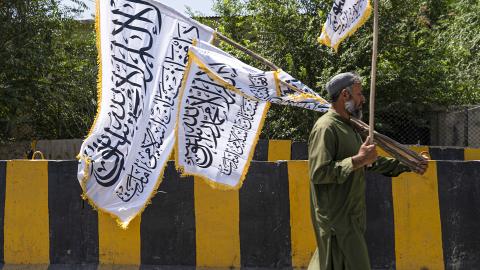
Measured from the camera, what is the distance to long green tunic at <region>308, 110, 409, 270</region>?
4293 millimetres

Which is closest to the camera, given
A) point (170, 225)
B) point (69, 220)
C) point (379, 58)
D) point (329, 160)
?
point (329, 160)

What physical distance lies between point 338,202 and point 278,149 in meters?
7.40

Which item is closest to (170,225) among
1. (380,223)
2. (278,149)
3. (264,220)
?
(264,220)

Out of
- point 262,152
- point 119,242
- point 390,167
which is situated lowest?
point 119,242

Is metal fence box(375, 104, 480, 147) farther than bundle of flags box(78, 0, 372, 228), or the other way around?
metal fence box(375, 104, 480, 147)

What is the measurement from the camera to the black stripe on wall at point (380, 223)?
6.39 m

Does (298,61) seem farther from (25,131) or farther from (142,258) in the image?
(142,258)

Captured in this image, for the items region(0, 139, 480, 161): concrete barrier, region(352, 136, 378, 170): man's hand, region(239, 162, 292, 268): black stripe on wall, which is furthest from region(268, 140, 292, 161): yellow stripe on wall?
region(352, 136, 378, 170): man's hand

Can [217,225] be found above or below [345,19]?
below

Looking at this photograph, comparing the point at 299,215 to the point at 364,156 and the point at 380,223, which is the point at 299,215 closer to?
the point at 380,223

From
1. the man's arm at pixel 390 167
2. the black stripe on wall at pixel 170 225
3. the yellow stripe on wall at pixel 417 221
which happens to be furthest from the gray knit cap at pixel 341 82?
the black stripe on wall at pixel 170 225

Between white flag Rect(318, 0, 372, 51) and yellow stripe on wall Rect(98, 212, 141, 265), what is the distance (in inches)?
93.2

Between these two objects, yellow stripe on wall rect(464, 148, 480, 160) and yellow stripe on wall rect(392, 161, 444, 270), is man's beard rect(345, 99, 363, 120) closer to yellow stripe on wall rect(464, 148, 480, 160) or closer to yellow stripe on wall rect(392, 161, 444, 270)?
yellow stripe on wall rect(392, 161, 444, 270)

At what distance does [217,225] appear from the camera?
255 inches
